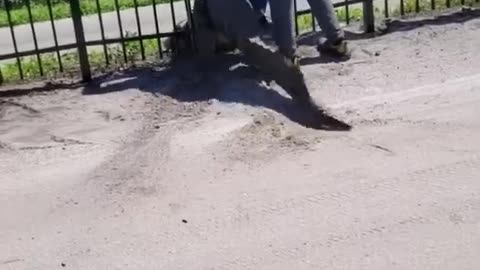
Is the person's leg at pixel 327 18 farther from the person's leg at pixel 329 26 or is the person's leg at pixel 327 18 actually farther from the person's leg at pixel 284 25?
the person's leg at pixel 284 25

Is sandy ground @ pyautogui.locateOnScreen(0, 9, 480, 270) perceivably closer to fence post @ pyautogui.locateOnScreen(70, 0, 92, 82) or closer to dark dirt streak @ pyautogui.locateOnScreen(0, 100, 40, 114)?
dark dirt streak @ pyautogui.locateOnScreen(0, 100, 40, 114)

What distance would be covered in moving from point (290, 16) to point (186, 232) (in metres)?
2.64

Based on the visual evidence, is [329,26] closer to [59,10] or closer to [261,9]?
[261,9]

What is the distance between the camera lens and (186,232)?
4734 millimetres

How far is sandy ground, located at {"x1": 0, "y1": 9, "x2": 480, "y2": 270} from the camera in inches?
177

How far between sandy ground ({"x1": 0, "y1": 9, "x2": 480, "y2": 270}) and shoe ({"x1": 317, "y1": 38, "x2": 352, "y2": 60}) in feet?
0.48

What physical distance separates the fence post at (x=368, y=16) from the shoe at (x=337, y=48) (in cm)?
71

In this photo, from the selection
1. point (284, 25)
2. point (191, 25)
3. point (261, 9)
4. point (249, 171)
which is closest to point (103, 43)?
point (191, 25)

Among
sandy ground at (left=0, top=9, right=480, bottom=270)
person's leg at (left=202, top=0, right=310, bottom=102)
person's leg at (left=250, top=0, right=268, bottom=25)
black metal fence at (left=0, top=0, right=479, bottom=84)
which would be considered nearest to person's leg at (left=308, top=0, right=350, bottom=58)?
sandy ground at (left=0, top=9, right=480, bottom=270)

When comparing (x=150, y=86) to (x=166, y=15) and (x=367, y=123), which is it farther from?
(x=166, y=15)

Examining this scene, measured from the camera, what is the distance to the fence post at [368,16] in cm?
802

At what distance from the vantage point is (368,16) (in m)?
8.09

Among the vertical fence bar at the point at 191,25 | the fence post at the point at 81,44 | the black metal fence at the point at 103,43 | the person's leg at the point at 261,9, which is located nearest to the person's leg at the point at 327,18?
the person's leg at the point at 261,9

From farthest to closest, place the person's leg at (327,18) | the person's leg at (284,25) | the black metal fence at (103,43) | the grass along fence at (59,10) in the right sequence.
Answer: the grass along fence at (59,10), the black metal fence at (103,43), the person's leg at (327,18), the person's leg at (284,25)
